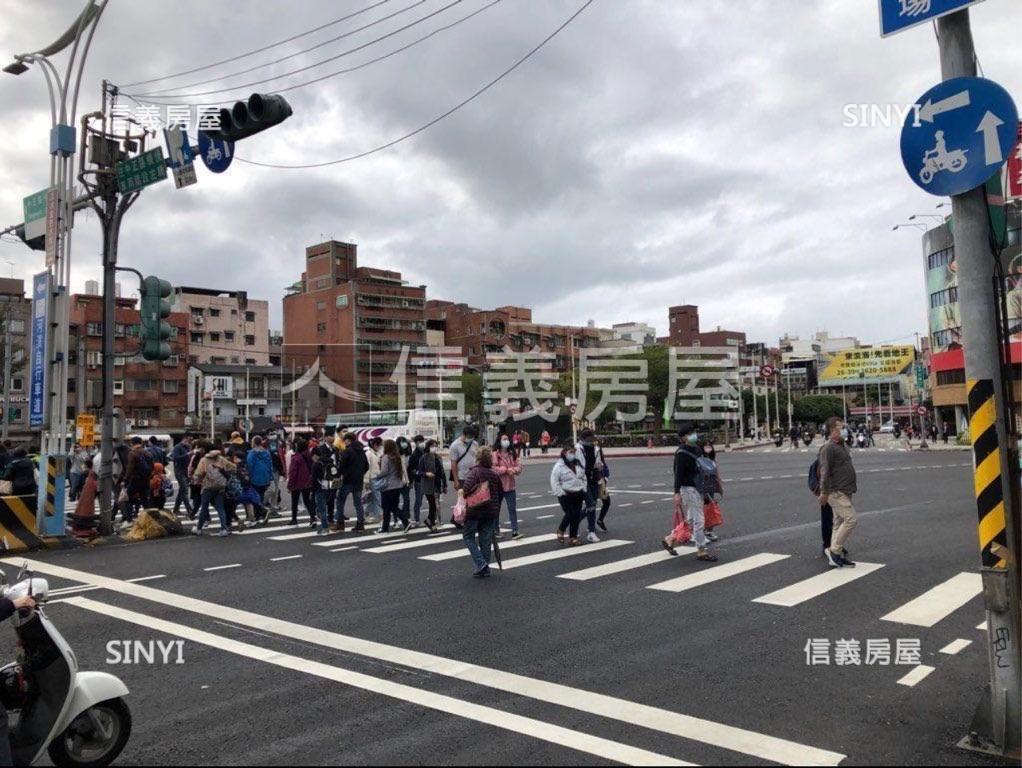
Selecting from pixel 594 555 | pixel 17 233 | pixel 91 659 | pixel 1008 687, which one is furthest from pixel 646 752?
pixel 17 233

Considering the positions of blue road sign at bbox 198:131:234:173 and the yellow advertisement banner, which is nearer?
blue road sign at bbox 198:131:234:173

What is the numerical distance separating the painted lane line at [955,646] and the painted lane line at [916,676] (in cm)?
51

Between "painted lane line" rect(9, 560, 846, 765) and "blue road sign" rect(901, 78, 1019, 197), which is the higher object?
"blue road sign" rect(901, 78, 1019, 197)

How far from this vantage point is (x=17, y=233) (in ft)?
52.2

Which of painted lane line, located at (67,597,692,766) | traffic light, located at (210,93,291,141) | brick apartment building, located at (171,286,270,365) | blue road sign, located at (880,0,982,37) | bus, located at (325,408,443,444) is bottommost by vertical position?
painted lane line, located at (67,597,692,766)

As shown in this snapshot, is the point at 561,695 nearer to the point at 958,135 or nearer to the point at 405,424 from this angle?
the point at 958,135

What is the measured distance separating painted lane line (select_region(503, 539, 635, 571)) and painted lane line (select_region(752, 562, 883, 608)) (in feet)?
11.4

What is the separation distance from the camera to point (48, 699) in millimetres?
4332

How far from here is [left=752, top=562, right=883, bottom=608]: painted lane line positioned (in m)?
8.22

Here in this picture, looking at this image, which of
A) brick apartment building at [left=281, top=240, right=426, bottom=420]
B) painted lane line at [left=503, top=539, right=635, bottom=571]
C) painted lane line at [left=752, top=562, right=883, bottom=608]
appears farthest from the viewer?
brick apartment building at [left=281, top=240, right=426, bottom=420]

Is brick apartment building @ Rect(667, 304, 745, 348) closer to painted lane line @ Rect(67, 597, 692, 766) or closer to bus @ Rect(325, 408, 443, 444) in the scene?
bus @ Rect(325, 408, 443, 444)

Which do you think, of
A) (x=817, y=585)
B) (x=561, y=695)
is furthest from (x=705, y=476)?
(x=561, y=695)

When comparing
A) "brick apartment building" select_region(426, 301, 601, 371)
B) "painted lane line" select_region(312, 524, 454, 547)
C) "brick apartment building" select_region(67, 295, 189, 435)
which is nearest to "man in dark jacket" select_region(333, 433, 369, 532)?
"painted lane line" select_region(312, 524, 454, 547)

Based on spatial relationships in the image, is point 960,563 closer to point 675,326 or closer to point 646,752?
point 646,752
